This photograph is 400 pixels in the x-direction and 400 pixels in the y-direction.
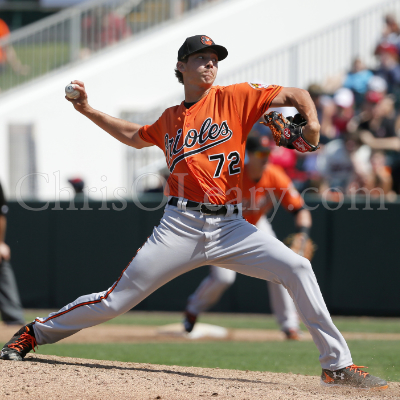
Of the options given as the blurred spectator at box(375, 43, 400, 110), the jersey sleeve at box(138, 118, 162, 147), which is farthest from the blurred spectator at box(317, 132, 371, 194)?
the jersey sleeve at box(138, 118, 162, 147)

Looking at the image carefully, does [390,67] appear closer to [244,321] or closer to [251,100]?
[244,321]

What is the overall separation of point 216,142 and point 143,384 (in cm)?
165

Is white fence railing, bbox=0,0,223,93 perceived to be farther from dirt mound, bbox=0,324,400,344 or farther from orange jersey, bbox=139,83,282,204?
orange jersey, bbox=139,83,282,204

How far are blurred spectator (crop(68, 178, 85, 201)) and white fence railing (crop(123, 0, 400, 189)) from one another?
9.03ft

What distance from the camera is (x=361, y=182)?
1060 cm

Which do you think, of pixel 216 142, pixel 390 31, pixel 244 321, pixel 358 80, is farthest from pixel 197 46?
pixel 390 31

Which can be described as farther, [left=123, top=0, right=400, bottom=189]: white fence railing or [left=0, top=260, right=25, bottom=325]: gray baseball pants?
[left=123, top=0, right=400, bottom=189]: white fence railing

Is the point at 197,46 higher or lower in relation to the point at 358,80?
lower

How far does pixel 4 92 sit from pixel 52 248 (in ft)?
16.3

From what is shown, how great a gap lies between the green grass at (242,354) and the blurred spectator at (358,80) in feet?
21.3

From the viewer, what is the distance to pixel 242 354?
6.77 meters

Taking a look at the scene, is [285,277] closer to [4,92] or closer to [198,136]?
[198,136]

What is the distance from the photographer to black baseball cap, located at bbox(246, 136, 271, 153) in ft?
24.6

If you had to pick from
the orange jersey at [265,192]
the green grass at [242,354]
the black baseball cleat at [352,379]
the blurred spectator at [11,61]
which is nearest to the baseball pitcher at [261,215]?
the orange jersey at [265,192]
